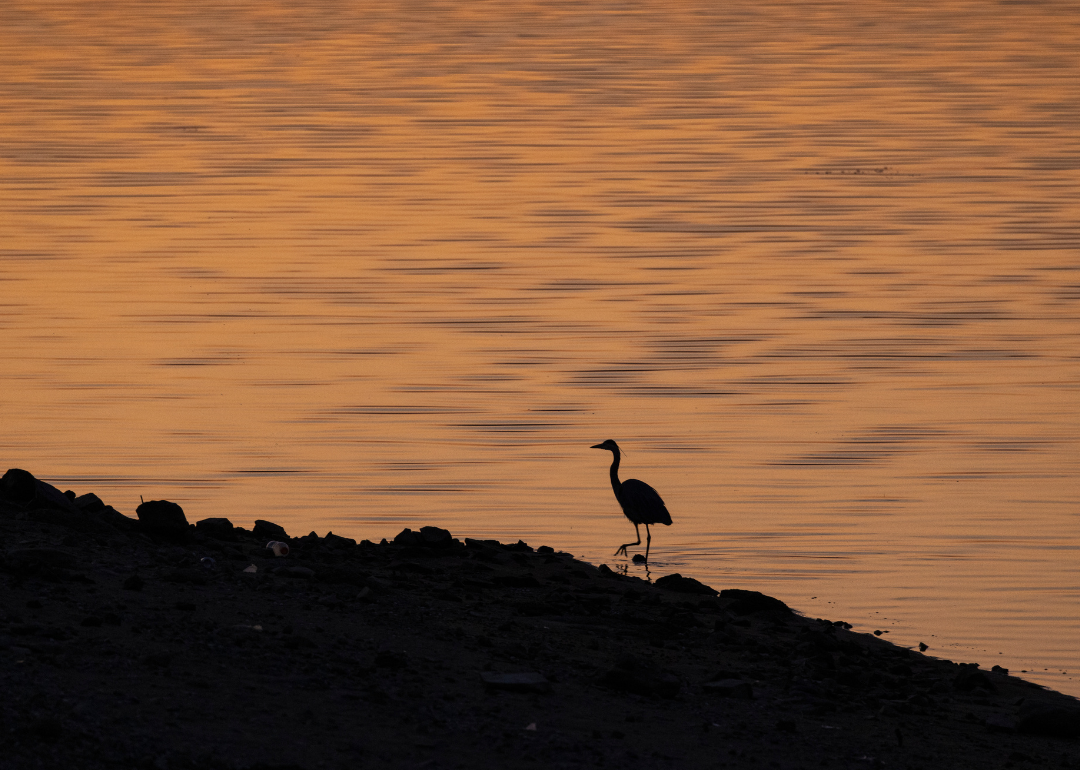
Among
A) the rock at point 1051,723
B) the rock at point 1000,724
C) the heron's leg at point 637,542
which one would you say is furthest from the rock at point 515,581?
the heron's leg at point 637,542

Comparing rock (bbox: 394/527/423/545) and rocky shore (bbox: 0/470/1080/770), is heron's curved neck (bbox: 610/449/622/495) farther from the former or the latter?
rocky shore (bbox: 0/470/1080/770)

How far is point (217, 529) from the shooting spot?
11547mm

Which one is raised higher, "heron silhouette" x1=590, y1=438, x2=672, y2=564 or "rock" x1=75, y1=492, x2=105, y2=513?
"heron silhouette" x1=590, y1=438, x2=672, y2=564

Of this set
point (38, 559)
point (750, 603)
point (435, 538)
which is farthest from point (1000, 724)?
point (38, 559)

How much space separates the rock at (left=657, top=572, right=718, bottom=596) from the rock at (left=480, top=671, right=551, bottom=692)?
11.9 feet

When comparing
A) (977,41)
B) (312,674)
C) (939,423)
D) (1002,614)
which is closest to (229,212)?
(939,423)

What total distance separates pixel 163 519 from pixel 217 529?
87 cm

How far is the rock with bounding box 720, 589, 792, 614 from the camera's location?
1189 centimetres

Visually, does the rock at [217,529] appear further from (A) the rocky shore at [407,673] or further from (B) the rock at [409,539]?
(B) the rock at [409,539]

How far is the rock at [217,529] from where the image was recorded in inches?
449

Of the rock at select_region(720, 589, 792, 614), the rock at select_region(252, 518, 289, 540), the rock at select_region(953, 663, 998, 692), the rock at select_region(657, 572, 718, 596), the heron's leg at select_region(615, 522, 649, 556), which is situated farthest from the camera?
the heron's leg at select_region(615, 522, 649, 556)

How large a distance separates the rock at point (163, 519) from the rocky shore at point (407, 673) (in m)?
0.01

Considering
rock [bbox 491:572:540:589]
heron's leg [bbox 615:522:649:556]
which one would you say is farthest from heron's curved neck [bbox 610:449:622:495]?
rock [bbox 491:572:540:589]

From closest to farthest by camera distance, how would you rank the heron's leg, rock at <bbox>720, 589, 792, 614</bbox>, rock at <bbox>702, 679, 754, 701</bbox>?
rock at <bbox>702, 679, 754, 701</bbox>, rock at <bbox>720, 589, 792, 614</bbox>, the heron's leg
